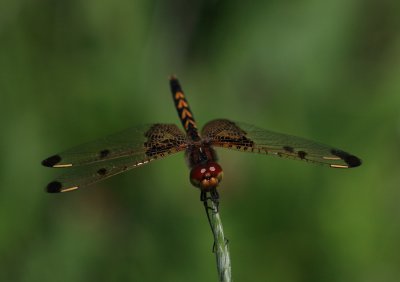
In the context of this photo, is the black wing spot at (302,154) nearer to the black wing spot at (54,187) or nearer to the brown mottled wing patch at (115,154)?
the brown mottled wing patch at (115,154)

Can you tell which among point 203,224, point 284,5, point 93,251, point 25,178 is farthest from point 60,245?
point 284,5

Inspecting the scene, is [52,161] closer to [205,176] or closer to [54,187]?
[54,187]

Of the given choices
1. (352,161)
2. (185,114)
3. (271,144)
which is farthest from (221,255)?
(185,114)

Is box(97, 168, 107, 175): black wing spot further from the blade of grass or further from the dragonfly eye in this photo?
the blade of grass

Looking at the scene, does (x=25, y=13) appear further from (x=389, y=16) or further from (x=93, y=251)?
(x=389, y=16)

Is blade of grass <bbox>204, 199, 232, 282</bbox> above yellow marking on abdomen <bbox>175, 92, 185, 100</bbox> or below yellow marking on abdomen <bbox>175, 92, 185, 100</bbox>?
below

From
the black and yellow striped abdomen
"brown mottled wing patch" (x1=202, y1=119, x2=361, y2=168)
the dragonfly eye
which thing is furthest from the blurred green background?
the dragonfly eye

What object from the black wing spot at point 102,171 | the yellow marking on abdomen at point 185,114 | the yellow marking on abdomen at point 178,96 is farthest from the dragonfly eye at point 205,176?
the yellow marking on abdomen at point 178,96

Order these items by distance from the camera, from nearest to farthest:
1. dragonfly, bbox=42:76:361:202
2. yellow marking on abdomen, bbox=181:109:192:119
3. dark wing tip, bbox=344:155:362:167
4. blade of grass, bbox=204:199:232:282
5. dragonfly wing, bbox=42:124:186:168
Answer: blade of grass, bbox=204:199:232:282, dark wing tip, bbox=344:155:362:167, dragonfly, bbox=42:76:361:202, dragonfly wing, bbox=42:124:186:168, yellow marking on abdomen, bbox=181:109:192:119

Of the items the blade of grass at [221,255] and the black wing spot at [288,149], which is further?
the black wing spot at [288,149]
